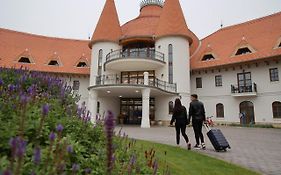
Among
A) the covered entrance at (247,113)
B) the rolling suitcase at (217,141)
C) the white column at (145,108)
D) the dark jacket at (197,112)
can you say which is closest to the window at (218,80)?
the covered entrance at (247,113)

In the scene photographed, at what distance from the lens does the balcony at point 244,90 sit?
2475 cm

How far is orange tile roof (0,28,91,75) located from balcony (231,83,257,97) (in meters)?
19.7

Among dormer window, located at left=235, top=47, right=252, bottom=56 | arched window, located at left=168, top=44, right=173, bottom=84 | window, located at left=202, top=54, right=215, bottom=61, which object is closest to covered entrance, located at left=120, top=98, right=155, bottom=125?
arched window, located at left=168, top=44, right=173, bottom=84

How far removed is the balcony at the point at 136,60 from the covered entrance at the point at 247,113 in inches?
420

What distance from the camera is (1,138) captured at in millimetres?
2617

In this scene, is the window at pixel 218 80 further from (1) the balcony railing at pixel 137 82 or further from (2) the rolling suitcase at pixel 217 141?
(2) the rolling suitcase at pixel 217 141

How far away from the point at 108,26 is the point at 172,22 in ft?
29.6

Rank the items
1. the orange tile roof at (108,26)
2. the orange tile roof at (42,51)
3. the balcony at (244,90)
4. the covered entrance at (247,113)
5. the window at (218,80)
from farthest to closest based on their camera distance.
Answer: the orange tile roof at (42,51) < the orange tile roof at (108,26) < the window at (218,80) < the covered entrance at (247,113) < the balcony at (244,90)

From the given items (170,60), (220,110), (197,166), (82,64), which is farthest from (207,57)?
(197,166)

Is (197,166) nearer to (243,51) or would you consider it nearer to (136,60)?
(136,60)

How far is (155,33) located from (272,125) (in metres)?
17.5

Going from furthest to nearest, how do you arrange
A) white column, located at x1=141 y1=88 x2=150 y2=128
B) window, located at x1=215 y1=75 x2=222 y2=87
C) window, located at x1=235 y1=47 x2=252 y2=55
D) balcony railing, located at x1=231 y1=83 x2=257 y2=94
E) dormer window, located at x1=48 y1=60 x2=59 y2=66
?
dormer window, located at x1=48 y1=60 x2=59 y2=66
window, located at x1=215 y1=75 x2=222 y2=87
window, located at x1=235 y1=47 x2=252 y2=55
balcony railing, located at x1=231 y1=83 x2=257 y2=94
white column, located at x1=141 y1=88 x2=150 y2=128

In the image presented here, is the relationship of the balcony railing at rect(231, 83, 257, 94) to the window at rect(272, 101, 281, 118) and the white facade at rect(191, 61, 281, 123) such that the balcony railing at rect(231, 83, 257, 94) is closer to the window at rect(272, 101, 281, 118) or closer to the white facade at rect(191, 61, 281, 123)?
the white facade at rect(191, 61, 281, 123)

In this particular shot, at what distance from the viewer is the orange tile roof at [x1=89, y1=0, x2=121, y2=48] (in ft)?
101
